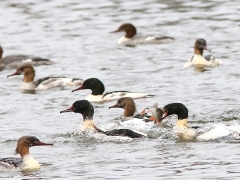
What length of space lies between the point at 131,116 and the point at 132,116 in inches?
3.2

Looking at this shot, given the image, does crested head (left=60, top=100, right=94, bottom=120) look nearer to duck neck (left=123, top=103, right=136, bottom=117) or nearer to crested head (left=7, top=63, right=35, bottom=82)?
duck neck (left=123, top=103, right=136, bottom=117)

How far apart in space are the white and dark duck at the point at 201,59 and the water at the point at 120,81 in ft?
1.17

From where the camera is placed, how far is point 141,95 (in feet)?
68.4

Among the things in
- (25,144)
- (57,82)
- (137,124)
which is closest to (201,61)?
(57,82)

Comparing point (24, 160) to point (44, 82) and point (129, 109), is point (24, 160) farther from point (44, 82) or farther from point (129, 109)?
point (44, 82)

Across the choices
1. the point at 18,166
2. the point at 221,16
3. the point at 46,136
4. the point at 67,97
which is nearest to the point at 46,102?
the point at 67,97

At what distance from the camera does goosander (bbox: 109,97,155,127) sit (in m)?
17.4

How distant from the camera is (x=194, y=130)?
16.4 metres

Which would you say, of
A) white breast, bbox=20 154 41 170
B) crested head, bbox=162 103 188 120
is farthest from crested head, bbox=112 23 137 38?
white breast, bbox=20 154 41 170

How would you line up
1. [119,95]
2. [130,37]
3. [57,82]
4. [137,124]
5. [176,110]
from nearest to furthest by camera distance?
[176,110] → [137,124] → [119,95] → [57,82] → [130,37]

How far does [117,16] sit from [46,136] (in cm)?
1648

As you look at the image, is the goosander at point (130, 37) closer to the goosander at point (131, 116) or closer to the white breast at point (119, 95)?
the white breast at point (119, 95)

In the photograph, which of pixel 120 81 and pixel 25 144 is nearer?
pixel 25 144

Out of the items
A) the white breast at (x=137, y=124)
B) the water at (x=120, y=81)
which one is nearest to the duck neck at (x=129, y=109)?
the water at (x=120, y=81)
